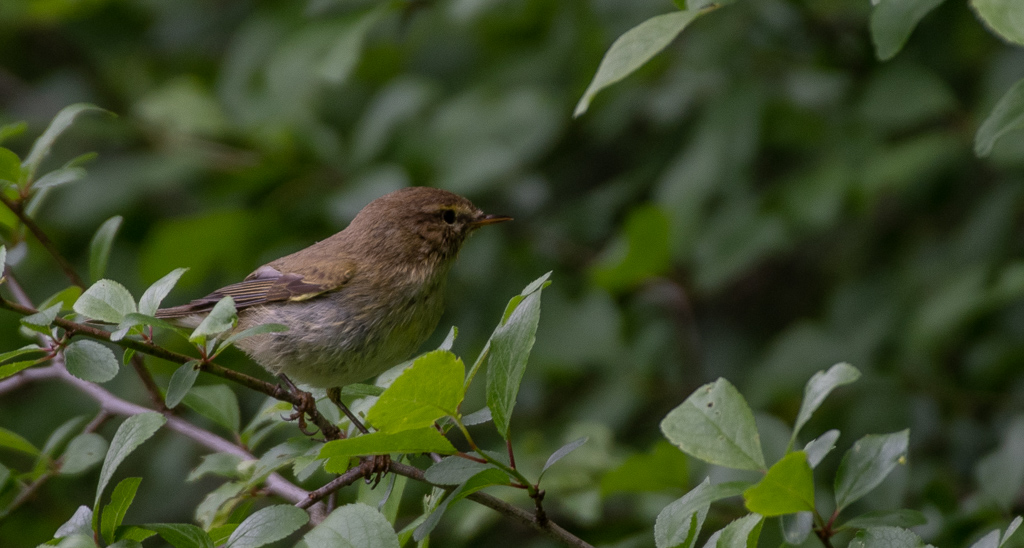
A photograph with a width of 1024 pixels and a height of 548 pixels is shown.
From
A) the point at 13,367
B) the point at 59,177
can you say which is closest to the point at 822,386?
the point at 13,367

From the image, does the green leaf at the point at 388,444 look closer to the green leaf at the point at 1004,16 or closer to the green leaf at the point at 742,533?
the green leaf at the point at 742,533

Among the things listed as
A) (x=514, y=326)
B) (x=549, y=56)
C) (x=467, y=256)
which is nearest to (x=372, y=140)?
(x=467, y=256)

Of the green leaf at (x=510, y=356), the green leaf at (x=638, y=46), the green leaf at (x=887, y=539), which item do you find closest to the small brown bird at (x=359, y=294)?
the green leaf at (x=510, y=356)

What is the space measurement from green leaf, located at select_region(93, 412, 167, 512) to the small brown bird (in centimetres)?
85

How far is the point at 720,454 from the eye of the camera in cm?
190

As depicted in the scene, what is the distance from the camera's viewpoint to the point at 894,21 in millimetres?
1854

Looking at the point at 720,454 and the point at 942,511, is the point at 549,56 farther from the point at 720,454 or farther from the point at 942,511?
the point at 720,454

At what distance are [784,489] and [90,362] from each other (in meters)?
1.34

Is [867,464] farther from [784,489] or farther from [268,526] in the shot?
[268,526]

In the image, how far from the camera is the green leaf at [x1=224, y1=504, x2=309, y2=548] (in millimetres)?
1767

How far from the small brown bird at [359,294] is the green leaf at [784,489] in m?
1.50

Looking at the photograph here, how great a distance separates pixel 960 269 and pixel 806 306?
1.49 meters

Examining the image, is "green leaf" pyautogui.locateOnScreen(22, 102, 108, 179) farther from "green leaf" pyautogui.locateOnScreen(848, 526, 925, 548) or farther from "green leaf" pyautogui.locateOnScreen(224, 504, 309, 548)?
"green leaf" pyautogui.locateOnScreen(848, 526, 925, 548)

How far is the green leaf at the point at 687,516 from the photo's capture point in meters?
1.79
